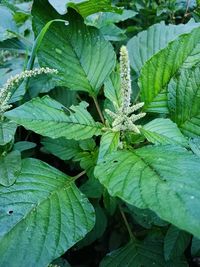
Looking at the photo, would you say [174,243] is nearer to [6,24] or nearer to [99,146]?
[99,146]

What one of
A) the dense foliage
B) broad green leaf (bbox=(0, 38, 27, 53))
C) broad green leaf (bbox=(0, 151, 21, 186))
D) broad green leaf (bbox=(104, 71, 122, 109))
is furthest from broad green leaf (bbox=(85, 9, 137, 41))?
broad green leaf (bbox=(0, 151, 21, 186))

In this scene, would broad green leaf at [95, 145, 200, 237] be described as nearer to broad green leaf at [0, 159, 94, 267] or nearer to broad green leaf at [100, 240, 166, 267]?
broad green leaf at [0, 159, 94, 267]

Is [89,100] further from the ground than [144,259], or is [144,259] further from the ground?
[89,100]

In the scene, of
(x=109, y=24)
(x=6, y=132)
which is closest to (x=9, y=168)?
(x=6, y=132)

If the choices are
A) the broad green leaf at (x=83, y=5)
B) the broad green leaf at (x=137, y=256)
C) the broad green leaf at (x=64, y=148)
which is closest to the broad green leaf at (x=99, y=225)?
the broad green leaf at (x=137, y=256)

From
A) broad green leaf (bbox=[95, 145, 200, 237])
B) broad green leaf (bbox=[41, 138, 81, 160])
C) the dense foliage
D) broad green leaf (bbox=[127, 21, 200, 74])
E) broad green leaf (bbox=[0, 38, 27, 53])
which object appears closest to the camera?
broad green leaf (bbox=[95, 145, 200, 237])

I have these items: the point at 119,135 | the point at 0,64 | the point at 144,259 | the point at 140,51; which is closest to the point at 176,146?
the point at 119,135

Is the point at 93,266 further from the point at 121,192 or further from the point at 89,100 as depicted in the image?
the point at 121,192
